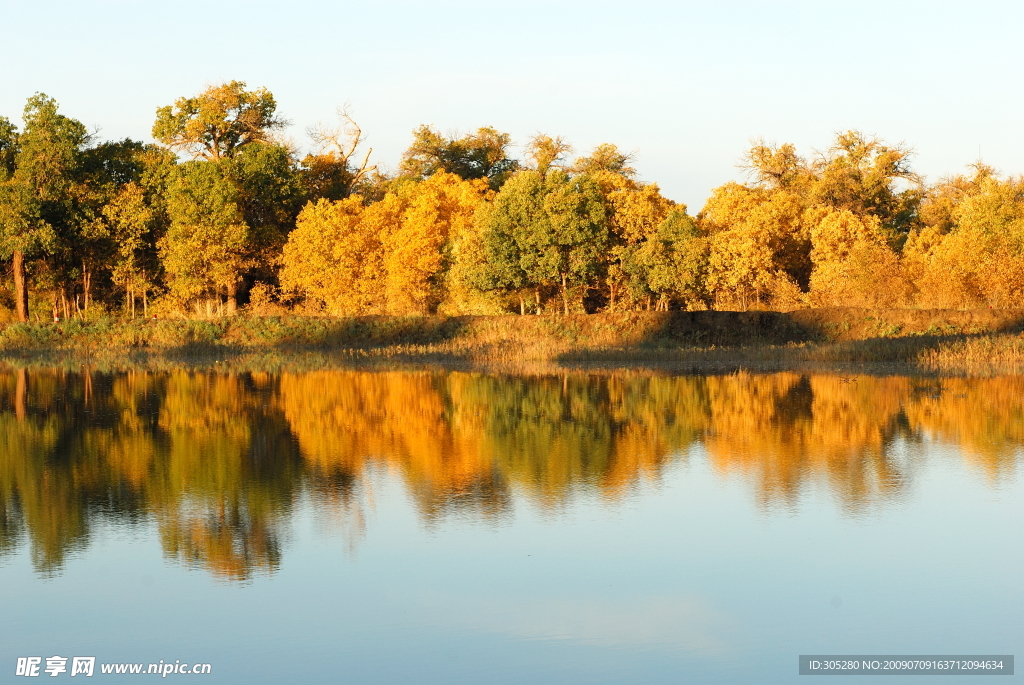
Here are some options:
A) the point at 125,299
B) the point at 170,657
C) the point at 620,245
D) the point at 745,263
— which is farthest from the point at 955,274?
the point at 170,657

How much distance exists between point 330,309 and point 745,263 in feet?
54.9

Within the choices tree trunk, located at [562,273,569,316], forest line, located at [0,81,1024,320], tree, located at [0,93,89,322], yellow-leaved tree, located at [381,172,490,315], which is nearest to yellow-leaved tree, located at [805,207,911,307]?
forest line, located at [0,81,1024,320]

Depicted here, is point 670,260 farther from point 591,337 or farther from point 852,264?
point 591,337

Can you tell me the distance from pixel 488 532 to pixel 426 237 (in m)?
38.2

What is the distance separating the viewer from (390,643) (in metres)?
8.45

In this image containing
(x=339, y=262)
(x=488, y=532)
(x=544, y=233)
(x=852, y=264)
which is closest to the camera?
(x=488, y=532)

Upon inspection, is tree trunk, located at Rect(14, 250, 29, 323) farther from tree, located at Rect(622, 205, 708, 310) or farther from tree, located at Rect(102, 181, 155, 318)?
tree, located at Rect(622, 205, 708, 310)

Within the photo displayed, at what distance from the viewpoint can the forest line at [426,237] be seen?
47.3 metres

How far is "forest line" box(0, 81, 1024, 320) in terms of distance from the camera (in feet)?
155

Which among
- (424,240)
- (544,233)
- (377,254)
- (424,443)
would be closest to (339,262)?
(377,254)

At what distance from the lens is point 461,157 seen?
59250mm

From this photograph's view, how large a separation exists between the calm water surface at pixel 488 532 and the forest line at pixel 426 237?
25593 mm

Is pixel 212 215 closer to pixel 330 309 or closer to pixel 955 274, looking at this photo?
pixel 330 309

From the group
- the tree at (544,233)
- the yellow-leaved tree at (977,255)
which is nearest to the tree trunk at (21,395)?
the tree at (544,233)
